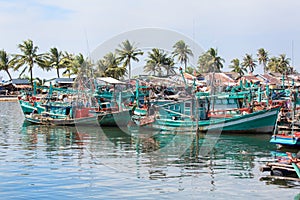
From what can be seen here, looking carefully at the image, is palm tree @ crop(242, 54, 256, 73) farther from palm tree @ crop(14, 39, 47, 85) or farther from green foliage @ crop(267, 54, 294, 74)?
palm tree @ crop(14, 39, 47, 85)

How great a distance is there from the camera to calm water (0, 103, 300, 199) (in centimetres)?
1504

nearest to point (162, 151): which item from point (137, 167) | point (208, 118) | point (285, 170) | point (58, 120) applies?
point (137, 167)

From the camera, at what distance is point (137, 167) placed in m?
19.1

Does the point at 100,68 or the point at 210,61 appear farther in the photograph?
the point at 210,61

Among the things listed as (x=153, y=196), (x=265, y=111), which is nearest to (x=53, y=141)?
(x=265, y=111)

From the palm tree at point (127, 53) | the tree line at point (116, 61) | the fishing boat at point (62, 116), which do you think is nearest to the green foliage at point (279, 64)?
the tree line at point (116, 61)

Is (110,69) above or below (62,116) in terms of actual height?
above

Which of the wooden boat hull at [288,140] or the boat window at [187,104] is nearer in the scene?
the wooden boat hull at [288,140]

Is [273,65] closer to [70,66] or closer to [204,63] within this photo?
[204,63]

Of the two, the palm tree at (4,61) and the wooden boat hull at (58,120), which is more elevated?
the palm tree at (4,61)

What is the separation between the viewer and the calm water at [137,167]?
15039mm

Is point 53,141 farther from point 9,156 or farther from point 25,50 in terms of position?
point 25,50

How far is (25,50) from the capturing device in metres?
78.6

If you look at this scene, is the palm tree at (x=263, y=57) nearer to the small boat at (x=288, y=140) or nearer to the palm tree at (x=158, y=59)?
the palm tree at (x=158, y=59)
